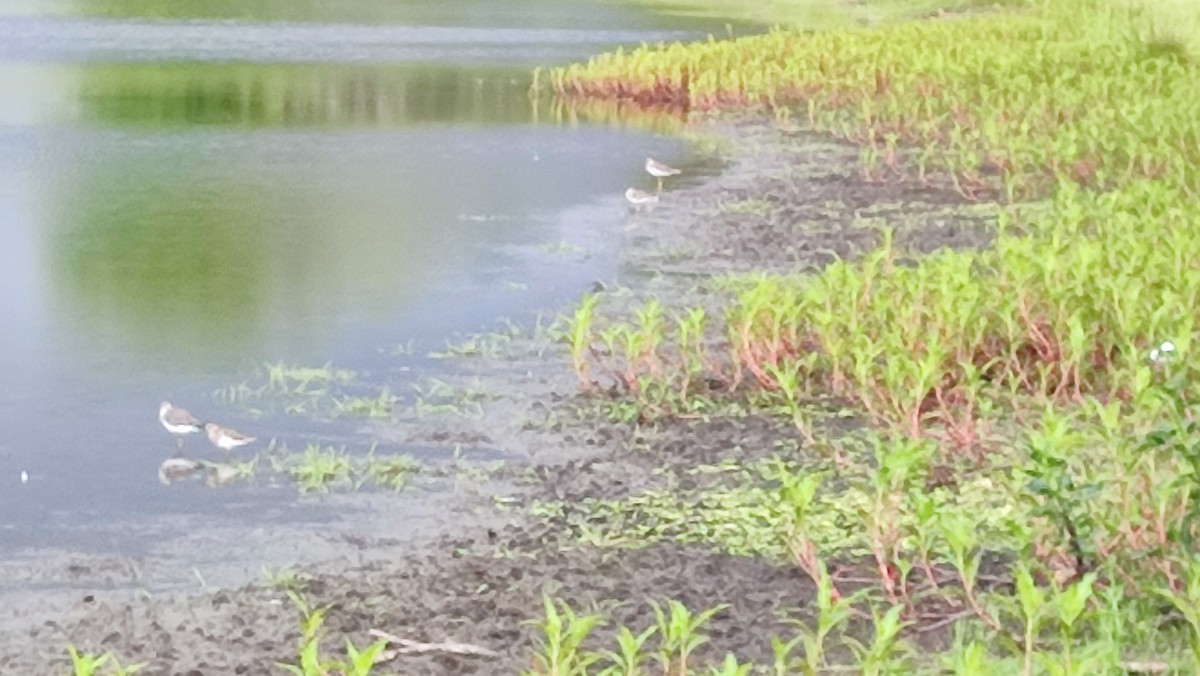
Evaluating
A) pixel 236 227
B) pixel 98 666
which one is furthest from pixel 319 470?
pixel 236 227

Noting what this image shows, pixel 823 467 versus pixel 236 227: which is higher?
pixel 823 467

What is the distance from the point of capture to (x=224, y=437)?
6.55 metres

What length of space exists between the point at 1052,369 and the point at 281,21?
879 inches

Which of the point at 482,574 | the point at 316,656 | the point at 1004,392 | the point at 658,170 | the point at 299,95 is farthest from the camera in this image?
the point at 299,95

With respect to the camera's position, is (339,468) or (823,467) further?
(339,468)

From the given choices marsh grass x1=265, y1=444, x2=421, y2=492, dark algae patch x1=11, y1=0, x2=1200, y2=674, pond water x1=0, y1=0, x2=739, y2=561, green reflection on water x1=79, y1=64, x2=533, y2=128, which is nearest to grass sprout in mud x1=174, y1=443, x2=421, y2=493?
marsh grass x1=265, y1=444, x2=421, y2=492

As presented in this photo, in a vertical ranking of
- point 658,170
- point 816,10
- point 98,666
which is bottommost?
point 816,10

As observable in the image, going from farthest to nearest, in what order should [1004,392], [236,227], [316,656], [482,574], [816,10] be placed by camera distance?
[816,10] → [236,227] → [1004,392] → [482,574] → [316,656]

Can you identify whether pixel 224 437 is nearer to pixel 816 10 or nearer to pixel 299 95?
pixel 299 95

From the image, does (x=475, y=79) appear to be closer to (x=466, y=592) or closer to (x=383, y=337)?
(x=383, y=337)

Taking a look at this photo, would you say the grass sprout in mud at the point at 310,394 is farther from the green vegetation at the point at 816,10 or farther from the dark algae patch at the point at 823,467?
the green vegetation at the point at 816,10

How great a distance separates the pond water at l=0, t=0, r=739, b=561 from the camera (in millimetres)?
7074

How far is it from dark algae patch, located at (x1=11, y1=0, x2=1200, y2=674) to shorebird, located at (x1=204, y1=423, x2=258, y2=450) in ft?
2.23

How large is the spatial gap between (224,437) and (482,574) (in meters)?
1.57
